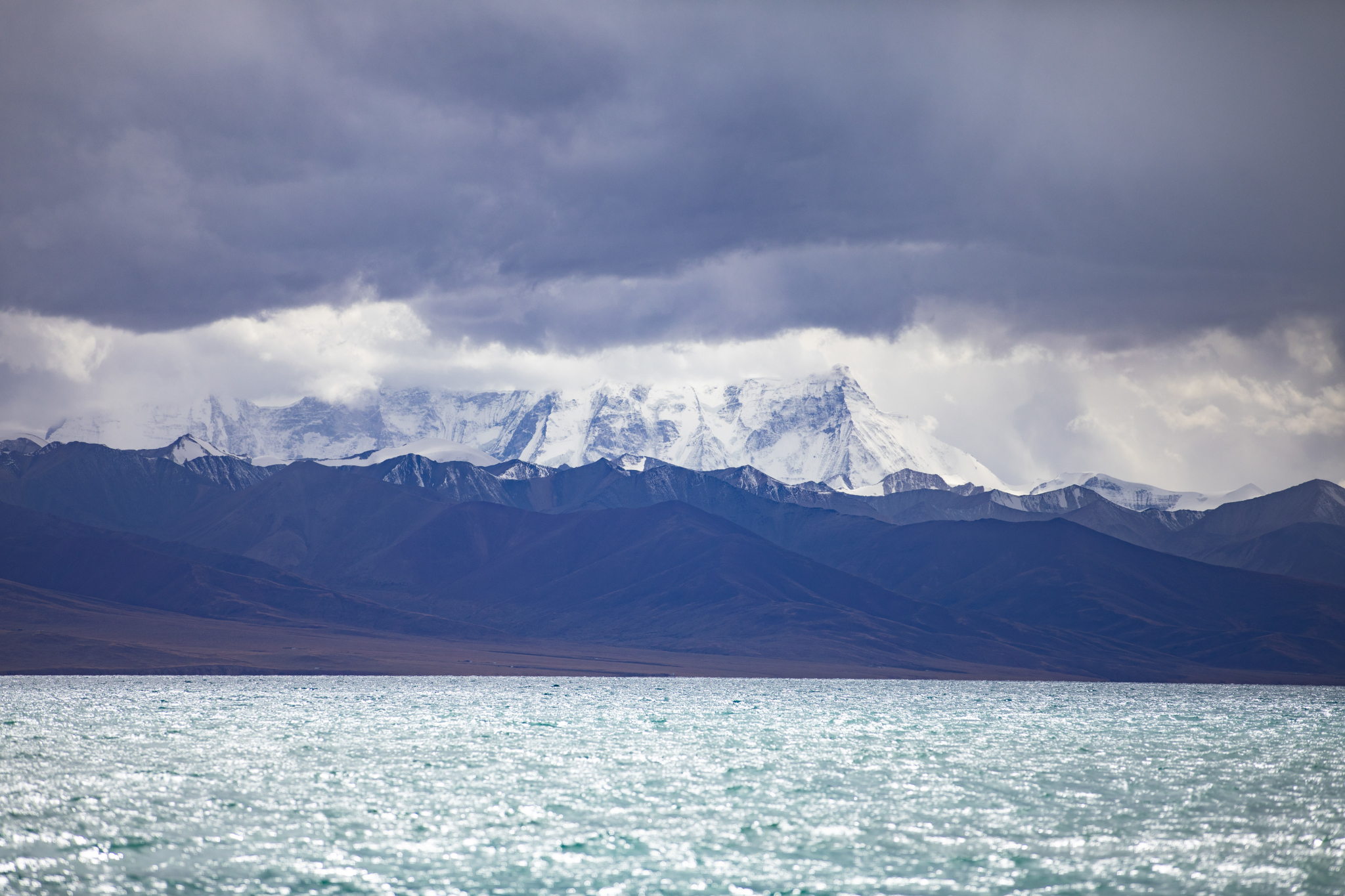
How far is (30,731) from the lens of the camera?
365 ft

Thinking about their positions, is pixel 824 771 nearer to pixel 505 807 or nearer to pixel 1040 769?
pixel 1040 769

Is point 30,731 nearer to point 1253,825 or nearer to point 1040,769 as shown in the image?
point 1040,769

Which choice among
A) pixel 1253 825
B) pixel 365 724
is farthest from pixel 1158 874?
pixel 365 724

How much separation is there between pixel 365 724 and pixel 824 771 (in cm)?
5855

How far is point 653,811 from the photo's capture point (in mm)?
62844

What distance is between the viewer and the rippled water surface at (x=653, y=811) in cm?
4662

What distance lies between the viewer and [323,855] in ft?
163

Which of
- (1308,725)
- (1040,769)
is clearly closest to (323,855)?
(1040,769)

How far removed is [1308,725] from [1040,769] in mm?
85418

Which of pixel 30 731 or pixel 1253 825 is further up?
pixel 1253 825

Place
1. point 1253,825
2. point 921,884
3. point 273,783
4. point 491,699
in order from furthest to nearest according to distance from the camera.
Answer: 1. point 491,699
2. point 273,783
3. point 1253,825
4. point 921,884

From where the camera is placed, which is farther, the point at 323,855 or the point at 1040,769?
the point at 1040,769

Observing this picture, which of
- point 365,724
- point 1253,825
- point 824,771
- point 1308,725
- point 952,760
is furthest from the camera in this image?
point 1308,725

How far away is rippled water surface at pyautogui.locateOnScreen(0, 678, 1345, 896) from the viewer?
4662 cm
